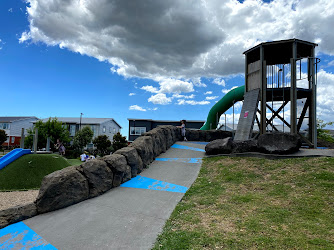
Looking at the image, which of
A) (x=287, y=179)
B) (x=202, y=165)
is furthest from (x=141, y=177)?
(x=287, y=179)

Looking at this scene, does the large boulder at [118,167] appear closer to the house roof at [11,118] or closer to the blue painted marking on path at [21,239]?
the blue painted marking on path at [21,239]

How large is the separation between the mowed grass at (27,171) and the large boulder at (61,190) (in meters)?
6.08

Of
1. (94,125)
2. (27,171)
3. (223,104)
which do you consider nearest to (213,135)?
(223,104)

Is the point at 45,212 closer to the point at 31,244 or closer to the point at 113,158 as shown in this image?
the point at 31,244

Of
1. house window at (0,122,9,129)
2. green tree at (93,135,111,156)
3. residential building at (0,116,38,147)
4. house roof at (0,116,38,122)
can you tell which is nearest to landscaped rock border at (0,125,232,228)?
green tree at (93,135,111,156)

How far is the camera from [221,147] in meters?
10.2

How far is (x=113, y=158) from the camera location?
24.2 feet

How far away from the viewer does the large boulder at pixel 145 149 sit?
9.10 m

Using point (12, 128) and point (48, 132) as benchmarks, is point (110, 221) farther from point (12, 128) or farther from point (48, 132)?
point (12, 128)

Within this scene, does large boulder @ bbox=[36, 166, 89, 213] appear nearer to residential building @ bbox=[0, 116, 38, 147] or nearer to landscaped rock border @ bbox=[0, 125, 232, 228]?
landscaped rock border @ bbox=[0, 125, 232, 228]

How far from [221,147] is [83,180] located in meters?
6.42

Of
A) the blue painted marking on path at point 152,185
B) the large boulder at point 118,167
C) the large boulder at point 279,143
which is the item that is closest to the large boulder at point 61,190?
the large boulder at point 118,167

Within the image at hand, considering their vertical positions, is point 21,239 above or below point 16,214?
below

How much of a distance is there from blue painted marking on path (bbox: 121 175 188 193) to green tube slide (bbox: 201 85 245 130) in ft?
41.8
